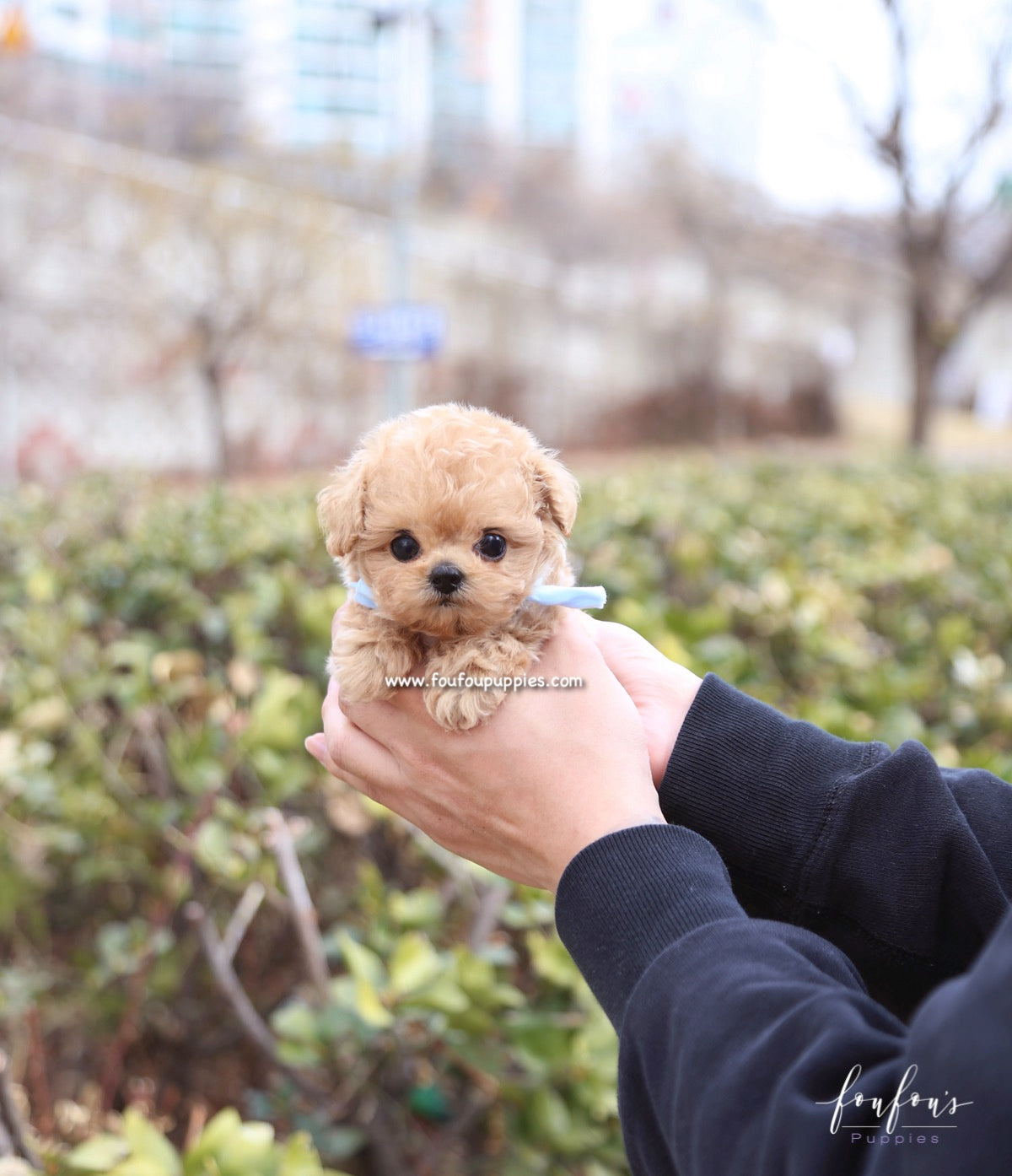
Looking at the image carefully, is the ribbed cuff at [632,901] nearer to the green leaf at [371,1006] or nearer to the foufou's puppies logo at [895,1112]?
the foufou's puppies logo at [895,1112]

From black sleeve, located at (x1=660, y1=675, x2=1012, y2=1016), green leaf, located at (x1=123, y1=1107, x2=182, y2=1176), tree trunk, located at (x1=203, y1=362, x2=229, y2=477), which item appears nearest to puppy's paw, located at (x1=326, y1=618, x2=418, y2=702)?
black sleeve, located at (x1=660, y1=675, x2=1012, y2=1016)

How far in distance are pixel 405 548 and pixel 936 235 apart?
1459 centimetres

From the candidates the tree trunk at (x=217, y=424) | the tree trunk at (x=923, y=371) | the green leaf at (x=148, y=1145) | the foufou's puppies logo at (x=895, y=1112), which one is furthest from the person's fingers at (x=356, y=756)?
the tree trunk at (x=923, y=371)

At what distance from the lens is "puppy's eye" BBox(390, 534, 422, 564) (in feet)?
3.90

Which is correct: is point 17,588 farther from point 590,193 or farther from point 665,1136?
point 590,193

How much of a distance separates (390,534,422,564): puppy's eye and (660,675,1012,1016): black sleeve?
1.77 feet

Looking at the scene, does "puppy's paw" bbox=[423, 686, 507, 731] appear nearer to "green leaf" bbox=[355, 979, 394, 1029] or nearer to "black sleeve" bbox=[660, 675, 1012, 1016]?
"black sleeve" bbox=[660, 675, 1012, 1016]

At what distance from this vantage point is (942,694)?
3.02m

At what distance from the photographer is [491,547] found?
3.90 feet

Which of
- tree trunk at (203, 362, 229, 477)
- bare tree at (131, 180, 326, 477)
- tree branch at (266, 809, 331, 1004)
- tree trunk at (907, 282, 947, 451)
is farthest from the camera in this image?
tree trunk at (907, 282, 947, 451)

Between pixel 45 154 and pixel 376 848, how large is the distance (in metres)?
14.1

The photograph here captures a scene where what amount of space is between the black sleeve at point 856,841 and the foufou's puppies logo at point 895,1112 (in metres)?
0.51

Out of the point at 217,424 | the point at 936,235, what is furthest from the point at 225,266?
the point at 936,235

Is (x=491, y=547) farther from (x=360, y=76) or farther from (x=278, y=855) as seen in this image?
(x=360, y=76)
